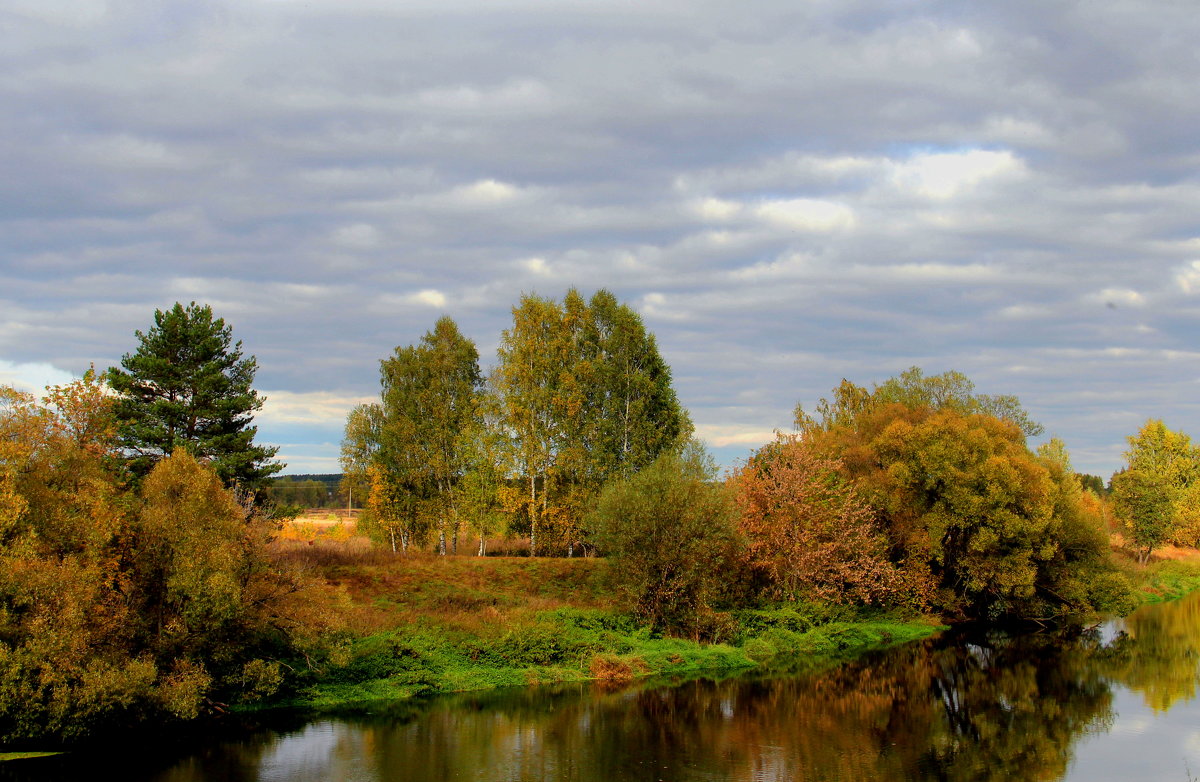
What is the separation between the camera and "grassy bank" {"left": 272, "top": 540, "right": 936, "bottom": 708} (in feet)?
114

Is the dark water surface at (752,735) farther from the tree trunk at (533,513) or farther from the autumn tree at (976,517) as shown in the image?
the tree trunk at (533,513)

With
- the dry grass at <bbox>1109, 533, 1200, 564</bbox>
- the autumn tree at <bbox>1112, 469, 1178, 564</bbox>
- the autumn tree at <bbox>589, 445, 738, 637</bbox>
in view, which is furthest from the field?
the dry grass at <bbox>1109, 533, 1200, 564</bbox>

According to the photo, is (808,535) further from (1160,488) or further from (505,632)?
(1160,488)

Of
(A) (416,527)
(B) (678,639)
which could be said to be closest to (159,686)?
(B) (678,639)

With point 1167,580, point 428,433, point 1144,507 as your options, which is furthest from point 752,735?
point 1144,507

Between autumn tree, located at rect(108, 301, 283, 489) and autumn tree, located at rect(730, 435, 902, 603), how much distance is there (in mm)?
28341

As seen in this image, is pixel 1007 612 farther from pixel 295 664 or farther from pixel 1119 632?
pixel 295 664

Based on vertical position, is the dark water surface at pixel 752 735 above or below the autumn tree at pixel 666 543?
below

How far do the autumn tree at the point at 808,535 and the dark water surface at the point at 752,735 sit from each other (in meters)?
9.93

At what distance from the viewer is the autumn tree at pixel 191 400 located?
46.5 meters

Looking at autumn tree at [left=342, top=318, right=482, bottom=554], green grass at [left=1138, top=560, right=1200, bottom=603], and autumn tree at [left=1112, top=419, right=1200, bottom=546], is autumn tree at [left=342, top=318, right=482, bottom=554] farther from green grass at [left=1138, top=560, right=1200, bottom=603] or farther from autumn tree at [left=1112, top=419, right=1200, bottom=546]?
autumn tree at [left=1112, top=419, right=1200, bottom=546]

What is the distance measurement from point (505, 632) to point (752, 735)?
13.9 meters

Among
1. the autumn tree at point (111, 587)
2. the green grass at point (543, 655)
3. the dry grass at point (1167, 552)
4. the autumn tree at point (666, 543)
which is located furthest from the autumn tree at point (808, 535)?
the dry grass at point (1167, 552)

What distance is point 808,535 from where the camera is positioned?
5109 cm
